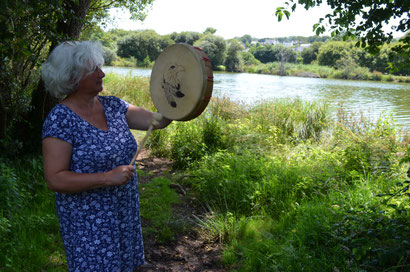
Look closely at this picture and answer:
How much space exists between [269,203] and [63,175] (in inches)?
111

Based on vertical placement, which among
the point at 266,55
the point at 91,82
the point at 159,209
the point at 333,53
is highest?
the point at 266,55

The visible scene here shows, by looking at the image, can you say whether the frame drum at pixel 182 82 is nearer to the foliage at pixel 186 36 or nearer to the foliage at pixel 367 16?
the foliage at pixel 367 16

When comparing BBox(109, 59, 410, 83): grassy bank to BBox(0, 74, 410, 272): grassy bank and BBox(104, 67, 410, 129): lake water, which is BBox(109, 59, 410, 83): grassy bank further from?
BBox(0, 74, 410, 272): grassy bank

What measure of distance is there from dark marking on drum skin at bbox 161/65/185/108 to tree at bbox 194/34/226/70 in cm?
4393

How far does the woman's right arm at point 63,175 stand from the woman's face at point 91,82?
30cm

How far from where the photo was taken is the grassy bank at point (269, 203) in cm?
233

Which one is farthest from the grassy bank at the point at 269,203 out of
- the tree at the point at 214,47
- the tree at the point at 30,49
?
the tree at the point at 214,47

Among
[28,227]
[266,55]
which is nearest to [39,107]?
[28,227]

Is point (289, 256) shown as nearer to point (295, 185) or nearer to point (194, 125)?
point (295, 185)

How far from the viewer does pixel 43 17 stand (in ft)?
10.5

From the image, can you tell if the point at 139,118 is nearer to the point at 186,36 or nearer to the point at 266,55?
the point at 186,36

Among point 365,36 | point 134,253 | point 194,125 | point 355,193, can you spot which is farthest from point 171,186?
point 365,36

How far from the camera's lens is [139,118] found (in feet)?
5.86

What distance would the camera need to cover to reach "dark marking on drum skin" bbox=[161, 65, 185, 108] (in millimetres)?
1678
